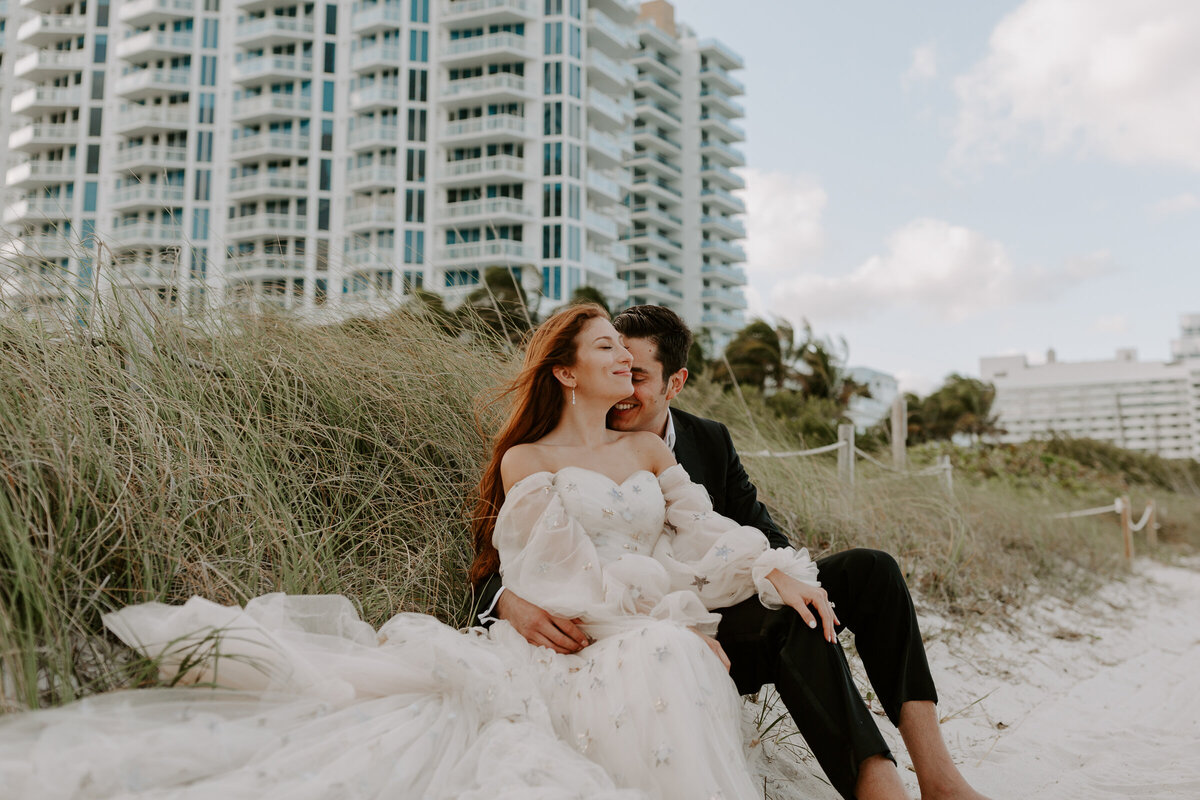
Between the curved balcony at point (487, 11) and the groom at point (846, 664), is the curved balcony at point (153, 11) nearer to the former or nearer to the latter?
the curved balcony at point (487, 11)

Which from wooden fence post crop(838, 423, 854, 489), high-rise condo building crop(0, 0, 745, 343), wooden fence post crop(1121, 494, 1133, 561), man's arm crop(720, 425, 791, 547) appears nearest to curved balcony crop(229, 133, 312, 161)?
high-rise condo building crop(0, 0, 745, 343)

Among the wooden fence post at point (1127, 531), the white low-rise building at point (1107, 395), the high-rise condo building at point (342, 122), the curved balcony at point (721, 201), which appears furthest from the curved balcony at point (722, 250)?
the white low-rise building at point (1107, 395)

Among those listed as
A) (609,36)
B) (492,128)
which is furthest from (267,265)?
(609,36)

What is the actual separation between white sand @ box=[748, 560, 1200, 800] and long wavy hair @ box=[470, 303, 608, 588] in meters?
1.20

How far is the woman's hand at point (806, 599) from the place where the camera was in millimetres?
2273

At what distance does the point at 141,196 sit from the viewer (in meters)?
45.6

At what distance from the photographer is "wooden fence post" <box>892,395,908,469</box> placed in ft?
26.7

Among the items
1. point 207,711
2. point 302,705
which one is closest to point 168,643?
point 207,711

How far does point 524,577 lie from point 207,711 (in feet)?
3.13

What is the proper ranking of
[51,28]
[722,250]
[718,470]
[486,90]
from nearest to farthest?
[718,470], [486,90], [51,28], [722,250]

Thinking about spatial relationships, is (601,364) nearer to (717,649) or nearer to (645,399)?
(645,399)

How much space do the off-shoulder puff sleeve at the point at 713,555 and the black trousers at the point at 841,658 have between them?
6 centimetres

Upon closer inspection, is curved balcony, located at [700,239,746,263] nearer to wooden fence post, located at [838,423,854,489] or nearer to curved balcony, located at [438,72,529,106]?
curved balcony, located at [438,72,529,106]

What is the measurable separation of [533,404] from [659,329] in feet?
2.19
